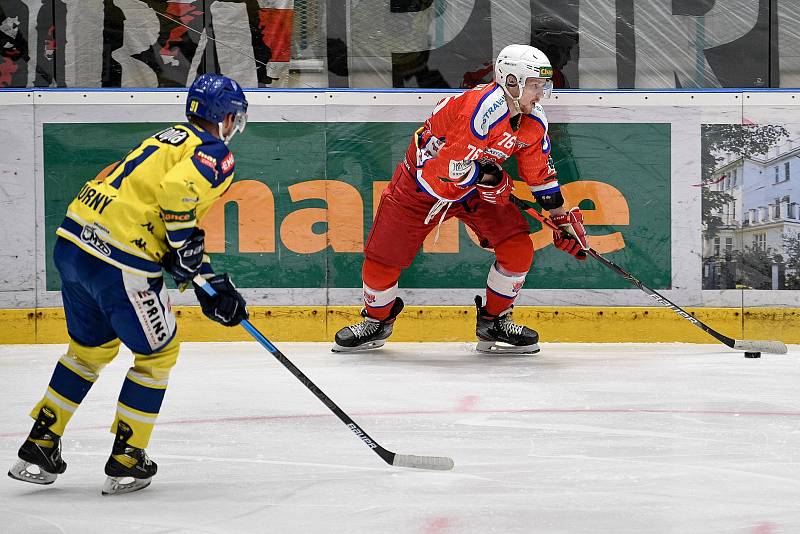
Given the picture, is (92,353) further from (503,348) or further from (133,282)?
(503,348)

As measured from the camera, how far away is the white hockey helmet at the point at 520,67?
4469 mm

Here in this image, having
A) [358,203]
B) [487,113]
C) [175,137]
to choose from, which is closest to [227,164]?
[175,137]

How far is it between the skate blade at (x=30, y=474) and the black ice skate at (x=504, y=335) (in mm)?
2753

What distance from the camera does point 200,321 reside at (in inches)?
207

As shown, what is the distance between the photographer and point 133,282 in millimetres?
2568

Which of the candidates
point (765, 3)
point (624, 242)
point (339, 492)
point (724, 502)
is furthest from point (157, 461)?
point (765, 3)

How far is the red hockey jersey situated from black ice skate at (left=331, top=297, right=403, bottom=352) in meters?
0.70

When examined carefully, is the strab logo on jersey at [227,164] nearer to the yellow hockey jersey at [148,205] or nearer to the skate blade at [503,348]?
the yellow hockey jersey at [148,205]

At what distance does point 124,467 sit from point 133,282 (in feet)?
1.53

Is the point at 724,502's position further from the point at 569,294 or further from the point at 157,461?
the point at 569,294

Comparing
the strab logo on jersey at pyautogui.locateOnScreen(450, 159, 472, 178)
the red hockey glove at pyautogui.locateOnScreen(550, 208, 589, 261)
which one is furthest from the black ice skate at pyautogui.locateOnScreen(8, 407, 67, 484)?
the red hockey glove at pyautogui.locateOnScreen(550, 208, 589, 261)

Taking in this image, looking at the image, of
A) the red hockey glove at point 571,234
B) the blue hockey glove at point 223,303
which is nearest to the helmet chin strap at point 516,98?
the red hockey glove at point 571,234

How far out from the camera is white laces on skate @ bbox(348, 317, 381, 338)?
16.3ft

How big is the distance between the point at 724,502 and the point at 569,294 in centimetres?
291
